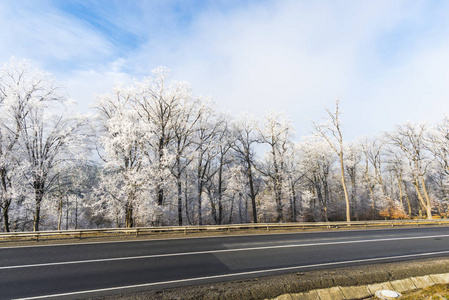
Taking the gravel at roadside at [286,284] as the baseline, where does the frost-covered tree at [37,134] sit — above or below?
above

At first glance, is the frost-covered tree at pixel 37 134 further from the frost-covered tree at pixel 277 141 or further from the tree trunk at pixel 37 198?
the frost-covered tree at pixel 277 141

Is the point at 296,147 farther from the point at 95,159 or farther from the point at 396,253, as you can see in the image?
the point at 95,159

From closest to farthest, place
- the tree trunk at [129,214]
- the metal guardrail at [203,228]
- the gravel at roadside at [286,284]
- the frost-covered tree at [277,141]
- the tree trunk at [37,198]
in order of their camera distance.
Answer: the gravel at roadside at [286,284]
the metal guardrail at [203,228]
the tree trunk at [37,198]
the tree trunk at [129,214]
the frost-covered tree at [277,141]

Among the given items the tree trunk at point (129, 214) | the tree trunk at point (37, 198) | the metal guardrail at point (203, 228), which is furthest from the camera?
the tree trunk at point (129, 214)

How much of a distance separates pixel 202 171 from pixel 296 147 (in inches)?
610

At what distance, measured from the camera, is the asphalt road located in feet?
20.7

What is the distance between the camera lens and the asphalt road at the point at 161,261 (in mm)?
6320

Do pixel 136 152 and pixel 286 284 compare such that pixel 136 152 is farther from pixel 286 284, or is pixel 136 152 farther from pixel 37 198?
pixel 286 284

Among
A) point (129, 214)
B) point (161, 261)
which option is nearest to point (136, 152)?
point (129, 214)

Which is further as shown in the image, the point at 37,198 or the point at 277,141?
the point at 277,141

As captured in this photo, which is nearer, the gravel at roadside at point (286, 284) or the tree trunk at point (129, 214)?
the gravel at roadside at point (286, 284)

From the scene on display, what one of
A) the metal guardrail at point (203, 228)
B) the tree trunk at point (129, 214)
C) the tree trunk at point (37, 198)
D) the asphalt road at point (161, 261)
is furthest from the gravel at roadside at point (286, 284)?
the tree trunk at point (37, 198)

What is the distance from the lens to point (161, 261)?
8.59 m

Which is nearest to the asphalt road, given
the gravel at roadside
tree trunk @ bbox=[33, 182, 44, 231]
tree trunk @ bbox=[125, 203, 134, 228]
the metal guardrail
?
the gravel at roadside
